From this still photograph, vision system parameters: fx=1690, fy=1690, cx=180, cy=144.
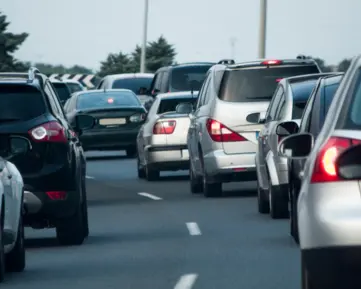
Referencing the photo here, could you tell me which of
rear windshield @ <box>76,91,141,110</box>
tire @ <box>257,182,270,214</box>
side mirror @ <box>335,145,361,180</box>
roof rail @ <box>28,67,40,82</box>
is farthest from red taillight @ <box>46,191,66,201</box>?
rear windshield @ <box>76,91,141,110</box>

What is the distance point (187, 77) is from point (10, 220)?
80.6 ft

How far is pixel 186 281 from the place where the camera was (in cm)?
1246

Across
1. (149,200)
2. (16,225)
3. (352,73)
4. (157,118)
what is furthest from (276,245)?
(157,118)

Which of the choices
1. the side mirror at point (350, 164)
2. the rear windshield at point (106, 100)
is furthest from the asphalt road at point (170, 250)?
the rear windshield at point (106, 100)

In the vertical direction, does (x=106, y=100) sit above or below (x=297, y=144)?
below

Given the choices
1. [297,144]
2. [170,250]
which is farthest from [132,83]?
[297,144]

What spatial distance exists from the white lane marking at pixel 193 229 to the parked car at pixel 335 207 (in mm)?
8443

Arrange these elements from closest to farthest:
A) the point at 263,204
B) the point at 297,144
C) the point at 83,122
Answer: the point at 297,144 < the point at 83,122 < the point at 263,204

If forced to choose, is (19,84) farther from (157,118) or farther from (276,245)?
(157,118)

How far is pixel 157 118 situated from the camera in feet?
94.0

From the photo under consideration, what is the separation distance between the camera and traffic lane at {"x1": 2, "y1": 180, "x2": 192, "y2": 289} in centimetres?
1269

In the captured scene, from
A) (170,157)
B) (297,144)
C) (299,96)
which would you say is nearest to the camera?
(297,144)

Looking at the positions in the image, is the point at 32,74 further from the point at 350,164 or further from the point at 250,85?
the point at 350,164

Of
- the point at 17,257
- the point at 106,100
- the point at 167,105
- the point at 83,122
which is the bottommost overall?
the point at 106,100
